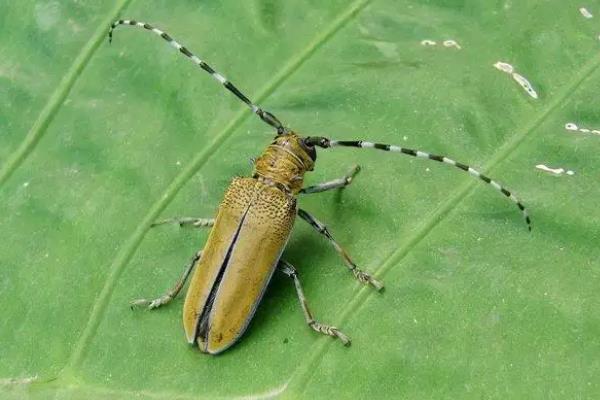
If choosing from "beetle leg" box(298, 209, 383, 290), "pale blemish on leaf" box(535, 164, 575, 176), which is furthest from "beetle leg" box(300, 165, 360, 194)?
"pale blemish on leaf" box(535, 164, 575, 176)

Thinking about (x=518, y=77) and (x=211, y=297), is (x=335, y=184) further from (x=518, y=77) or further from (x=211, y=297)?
(x=518, y=77)

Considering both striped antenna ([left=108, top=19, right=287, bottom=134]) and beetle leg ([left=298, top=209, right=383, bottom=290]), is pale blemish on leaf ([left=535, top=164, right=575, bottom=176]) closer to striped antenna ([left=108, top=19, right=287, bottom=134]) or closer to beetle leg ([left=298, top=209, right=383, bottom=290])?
beetle leg ([left=298, top=209, right=383, bottom=290])

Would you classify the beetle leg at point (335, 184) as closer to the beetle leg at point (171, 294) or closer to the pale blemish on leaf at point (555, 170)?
the beetle leg at point (171, 294)

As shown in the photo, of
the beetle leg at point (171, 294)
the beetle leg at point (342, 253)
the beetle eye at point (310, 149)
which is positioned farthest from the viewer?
the beetle eye at point (310, 149)

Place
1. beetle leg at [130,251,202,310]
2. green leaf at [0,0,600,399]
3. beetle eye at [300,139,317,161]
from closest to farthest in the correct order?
1. green leaf at [0,0,600,399]
2. beetle leg at [130,251,202,310]
3. beetle eye at [300,139,317,161]

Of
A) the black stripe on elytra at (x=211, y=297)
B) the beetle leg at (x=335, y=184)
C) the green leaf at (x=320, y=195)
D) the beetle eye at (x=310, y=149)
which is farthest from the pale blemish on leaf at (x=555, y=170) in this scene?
the black stripe on elytra at (x=211, y=297)

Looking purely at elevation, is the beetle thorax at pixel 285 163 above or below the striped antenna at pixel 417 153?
below
